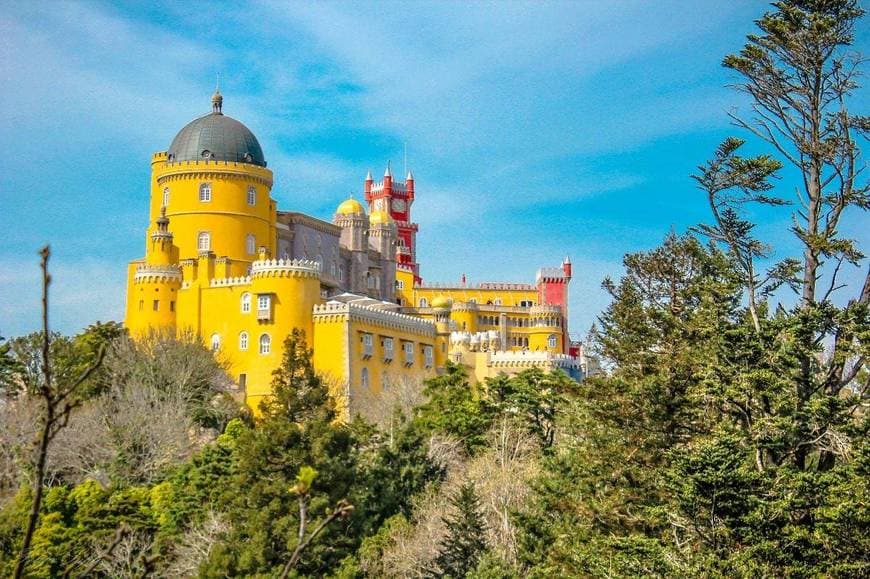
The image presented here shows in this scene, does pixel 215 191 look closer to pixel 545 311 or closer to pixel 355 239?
pixel 355 239

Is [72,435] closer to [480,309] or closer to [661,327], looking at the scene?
[661,327]

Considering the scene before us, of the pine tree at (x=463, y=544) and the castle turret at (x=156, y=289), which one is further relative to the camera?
the castle turret at (x=156, y=289)

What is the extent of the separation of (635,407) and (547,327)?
56.6 metres

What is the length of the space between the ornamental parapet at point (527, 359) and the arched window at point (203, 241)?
1553 centimetres

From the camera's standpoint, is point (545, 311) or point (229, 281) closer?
point (229, 281)

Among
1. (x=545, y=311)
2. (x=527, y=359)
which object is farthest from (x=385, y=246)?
(x=527, y=359)

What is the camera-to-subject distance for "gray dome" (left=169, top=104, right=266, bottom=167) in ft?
204

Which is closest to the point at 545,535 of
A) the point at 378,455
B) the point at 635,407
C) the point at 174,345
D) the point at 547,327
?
the point at 635,407

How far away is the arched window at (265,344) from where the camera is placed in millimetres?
56688

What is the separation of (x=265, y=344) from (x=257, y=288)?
8.57ft

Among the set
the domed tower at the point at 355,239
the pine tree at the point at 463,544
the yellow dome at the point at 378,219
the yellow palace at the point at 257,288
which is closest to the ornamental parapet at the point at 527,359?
the yellow palace at the point at 257,288

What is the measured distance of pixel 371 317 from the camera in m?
59.6

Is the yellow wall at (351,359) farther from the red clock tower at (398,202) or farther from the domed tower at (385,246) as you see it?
the red clock tower at (398,202)

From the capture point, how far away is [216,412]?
51.0m
